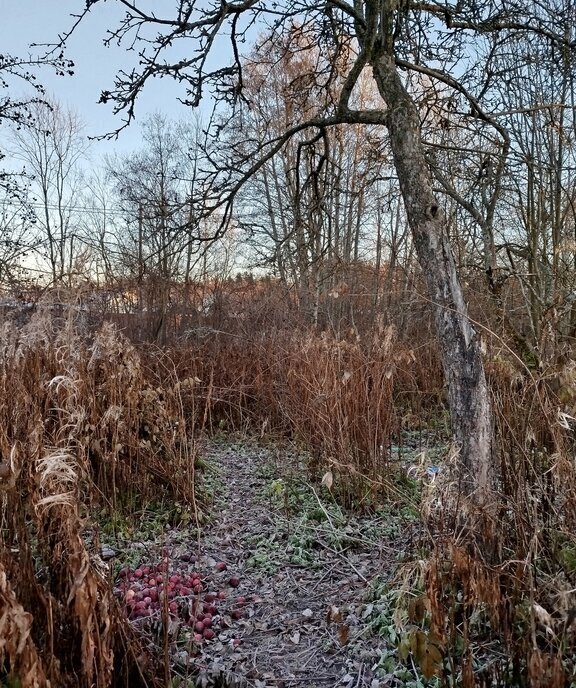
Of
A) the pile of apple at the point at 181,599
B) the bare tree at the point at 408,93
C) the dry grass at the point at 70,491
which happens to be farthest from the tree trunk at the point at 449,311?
the dry grass at the point at 70,491

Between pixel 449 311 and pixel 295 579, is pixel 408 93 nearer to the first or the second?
pixel 449 311

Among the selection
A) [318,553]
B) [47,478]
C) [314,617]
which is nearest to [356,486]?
[318,553]

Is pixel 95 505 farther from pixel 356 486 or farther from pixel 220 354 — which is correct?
pixel 220 354

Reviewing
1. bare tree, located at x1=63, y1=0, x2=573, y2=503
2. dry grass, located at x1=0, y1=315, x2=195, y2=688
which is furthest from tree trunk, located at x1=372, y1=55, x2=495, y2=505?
dry grass, located at x1=0, y1=315, x2=195, y2=688

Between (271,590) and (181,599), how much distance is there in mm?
503

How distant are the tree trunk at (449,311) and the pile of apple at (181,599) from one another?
1369 mm

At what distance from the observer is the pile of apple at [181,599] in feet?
7.24

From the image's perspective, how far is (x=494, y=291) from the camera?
3164 millimetres

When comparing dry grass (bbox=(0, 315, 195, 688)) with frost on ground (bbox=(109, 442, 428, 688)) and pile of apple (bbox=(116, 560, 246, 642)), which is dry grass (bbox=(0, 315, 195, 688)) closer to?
frost on ground (bbox=(109, 442, 428, 688))

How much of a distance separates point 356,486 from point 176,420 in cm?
142

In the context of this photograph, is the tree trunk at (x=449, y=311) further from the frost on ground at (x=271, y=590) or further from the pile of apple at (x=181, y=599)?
the pile of apple at (x=181, y=599)

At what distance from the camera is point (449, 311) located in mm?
2467

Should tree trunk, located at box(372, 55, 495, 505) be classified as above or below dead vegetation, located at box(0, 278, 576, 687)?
above

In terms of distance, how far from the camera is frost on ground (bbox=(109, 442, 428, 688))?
6.54ft
